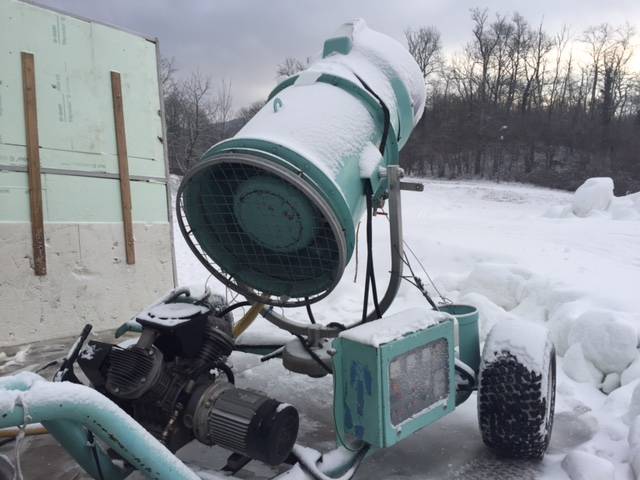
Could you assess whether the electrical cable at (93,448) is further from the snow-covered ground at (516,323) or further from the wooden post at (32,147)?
the wooden post at (32,147)

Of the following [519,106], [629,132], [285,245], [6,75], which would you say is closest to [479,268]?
[285,245]

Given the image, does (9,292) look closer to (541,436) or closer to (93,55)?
(93,55)

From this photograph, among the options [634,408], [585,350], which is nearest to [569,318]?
[585,350]

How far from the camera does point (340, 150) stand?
2379 mm

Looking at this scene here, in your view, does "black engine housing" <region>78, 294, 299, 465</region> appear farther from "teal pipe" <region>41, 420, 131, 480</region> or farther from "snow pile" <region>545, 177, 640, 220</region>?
"snow pile" <region>545, 177, 640, 220</region>

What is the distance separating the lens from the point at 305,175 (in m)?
2.15

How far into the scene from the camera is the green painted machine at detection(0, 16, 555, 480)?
6.66 feet

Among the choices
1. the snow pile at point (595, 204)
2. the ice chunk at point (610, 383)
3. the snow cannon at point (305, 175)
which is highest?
the snow cannon at point (305, 175)

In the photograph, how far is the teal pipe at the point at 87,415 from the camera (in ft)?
4.38

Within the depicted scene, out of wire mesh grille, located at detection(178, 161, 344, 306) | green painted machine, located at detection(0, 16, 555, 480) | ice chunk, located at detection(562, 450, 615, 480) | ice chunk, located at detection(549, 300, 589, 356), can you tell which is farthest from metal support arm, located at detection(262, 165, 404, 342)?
ice chunk, located at detection(549, 300, 589, 356)

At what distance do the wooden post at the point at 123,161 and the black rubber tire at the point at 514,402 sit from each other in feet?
14.0

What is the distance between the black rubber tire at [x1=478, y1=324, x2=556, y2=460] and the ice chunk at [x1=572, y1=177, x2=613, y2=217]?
12087 mm

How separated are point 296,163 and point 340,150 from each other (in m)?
0.29

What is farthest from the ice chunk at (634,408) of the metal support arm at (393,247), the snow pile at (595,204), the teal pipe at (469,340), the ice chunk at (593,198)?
the ice chunk at (593,198)
